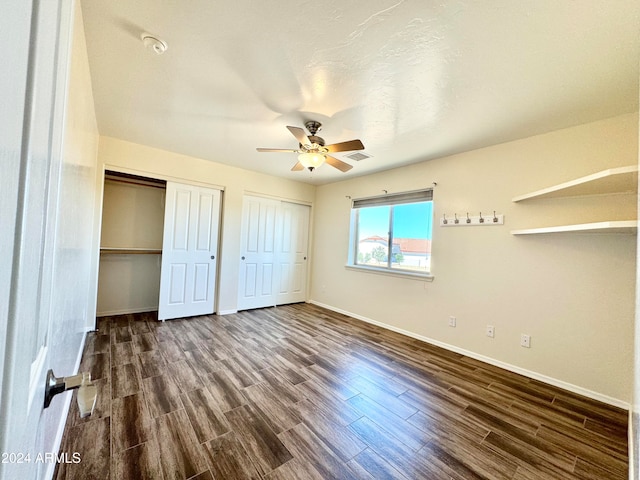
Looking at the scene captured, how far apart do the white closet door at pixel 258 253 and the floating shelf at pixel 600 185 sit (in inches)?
148

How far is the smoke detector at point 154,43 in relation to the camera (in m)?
1.59

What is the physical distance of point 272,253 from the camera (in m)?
4.83

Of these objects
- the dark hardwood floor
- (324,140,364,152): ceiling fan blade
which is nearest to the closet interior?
the dark hardwood floor

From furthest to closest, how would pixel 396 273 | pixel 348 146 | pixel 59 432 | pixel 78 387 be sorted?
pixel 396 273 < pixel 348 146 < pixel 59 432 < pixel 78 387

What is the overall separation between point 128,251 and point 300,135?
3.35 meters

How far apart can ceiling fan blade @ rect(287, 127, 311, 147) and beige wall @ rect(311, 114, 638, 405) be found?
199 centimetres

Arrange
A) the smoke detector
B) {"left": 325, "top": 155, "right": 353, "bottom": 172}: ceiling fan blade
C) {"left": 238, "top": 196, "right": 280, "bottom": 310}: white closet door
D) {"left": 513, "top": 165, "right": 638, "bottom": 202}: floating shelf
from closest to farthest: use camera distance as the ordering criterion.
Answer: the smoke detector < {"left": 513, "top": 165, "right": 638, "bottom": 202}: floating shelf < {"left": 325, "top": 155, "right": 353, "bottom": 172}: ceiling fan blade < {"left": 238, "top": 196, "right": 280, "bottom": 310}: white closet door

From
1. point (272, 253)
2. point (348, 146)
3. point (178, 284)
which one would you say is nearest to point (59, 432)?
point (178, 284)

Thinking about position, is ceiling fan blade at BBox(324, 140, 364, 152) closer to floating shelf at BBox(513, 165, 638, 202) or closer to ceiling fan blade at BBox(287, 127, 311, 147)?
ceiling fan blade at BBox(287, 127, 311, 147)

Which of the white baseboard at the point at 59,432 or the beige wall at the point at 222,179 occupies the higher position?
the beige wall at the point at 222,179

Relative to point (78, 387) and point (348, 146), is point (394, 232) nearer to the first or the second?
point (348, 146)

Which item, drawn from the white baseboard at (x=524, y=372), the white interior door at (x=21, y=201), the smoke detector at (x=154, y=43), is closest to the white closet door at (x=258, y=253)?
the white baseboard at (x=524, y=372)

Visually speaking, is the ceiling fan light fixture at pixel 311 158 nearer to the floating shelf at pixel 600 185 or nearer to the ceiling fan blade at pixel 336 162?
the ceiling fan blade at pixel 336 162

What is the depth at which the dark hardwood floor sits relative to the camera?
146 centimetres
